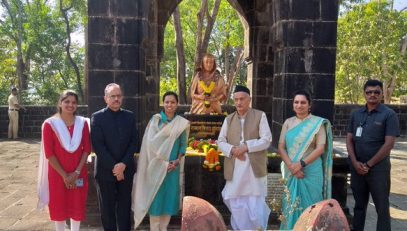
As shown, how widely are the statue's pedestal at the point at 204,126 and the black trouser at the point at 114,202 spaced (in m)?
2.90

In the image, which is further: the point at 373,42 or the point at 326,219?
the point at 373,42

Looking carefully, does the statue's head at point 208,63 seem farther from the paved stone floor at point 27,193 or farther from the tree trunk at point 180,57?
the tree trunk at point 180,57

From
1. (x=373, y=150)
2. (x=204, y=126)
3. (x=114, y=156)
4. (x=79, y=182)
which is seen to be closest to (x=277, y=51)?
(x=204, y=126)

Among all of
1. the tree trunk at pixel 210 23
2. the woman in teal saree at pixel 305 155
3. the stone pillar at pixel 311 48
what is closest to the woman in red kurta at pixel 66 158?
the woman in teal saree at pixel 305 155

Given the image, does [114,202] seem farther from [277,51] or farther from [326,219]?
[277,51]

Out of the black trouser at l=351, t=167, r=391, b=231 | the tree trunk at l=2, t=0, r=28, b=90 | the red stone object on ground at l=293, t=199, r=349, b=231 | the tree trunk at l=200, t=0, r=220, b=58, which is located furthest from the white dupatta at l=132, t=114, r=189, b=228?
the tree trunk at l=2, t=0, r=28, b=90

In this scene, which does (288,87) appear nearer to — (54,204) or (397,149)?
(54,204)

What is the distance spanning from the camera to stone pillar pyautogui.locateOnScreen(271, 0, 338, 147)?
528cm

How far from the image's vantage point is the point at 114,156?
12.8ft

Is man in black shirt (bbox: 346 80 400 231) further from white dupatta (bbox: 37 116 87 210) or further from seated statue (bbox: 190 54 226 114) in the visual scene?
seated statue (bbox: 190 54 226 114)

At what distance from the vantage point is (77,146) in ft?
12.4

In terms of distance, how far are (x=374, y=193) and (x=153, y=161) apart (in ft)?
7.32

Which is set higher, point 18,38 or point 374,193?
point 18,38

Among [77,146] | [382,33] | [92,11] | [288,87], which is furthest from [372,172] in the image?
[382,33]
